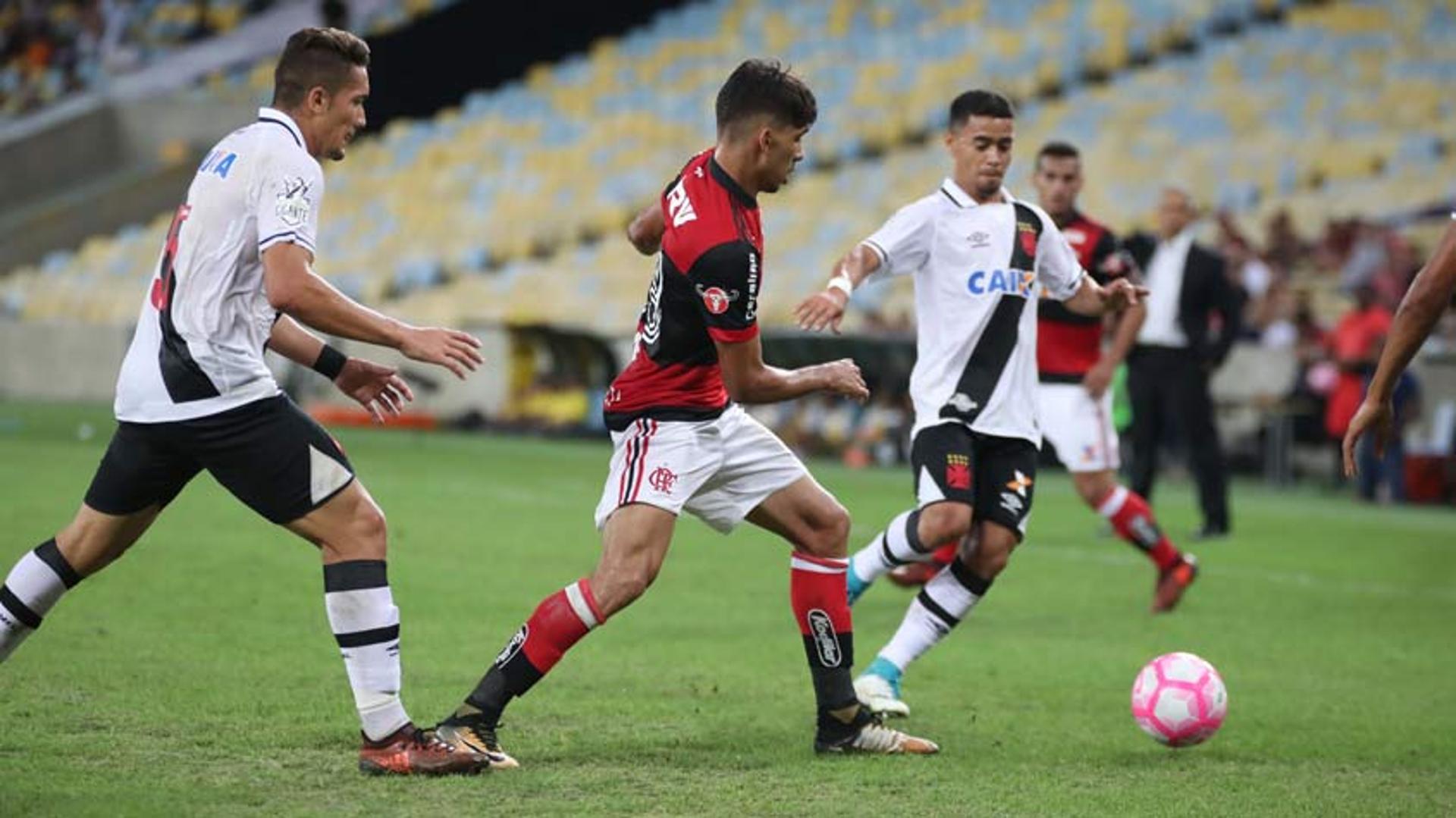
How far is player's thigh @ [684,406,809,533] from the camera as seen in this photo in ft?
20.9

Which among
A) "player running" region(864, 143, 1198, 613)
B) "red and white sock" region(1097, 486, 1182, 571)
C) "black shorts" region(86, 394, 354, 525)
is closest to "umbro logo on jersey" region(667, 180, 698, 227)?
"black shorts" region(86, 394, 354, 525)

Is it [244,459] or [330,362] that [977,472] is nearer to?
[330,362]

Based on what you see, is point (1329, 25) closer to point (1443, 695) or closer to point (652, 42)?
point (652, 42)

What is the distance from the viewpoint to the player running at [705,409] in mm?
5953

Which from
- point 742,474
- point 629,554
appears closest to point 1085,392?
point 742,474

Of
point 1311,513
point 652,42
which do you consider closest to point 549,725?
point 1311,513

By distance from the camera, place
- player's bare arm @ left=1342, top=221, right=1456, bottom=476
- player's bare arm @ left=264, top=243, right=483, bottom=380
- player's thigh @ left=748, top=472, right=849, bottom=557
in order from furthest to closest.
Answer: player's thigh @ left=748, top=472, right=849, bottom=557 < player's bare arm @ left=264, top=243, right=483, bottom=380 < player's bare arm @ left=1342, top=221, right=1456, bottom=476

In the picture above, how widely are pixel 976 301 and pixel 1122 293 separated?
548mm

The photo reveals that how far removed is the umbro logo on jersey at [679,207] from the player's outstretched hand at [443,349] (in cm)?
75

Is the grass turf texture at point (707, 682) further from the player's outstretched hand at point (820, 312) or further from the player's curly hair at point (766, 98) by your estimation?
the player's curly hair at point (766, 98)

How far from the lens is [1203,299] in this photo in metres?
14.2

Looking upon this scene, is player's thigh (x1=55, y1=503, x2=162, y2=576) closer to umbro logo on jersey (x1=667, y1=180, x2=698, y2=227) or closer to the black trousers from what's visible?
umbro logo on jersey (x1=667, y1=180, x2=698, y2=227)

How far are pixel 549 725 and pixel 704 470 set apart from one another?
112cm

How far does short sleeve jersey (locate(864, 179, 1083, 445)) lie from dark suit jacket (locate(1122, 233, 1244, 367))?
256 inches
